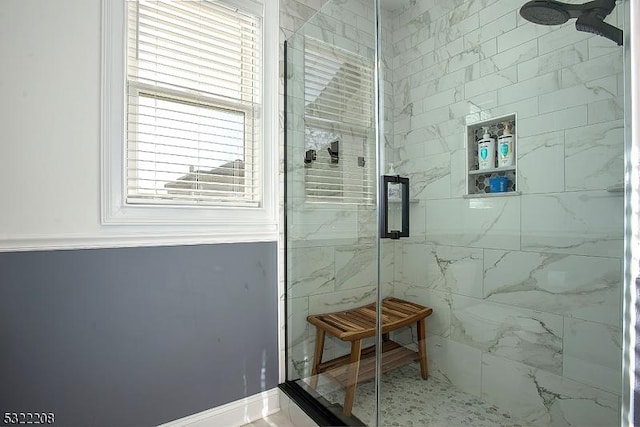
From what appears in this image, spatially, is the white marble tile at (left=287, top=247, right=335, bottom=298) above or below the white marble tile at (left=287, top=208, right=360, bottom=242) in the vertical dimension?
below

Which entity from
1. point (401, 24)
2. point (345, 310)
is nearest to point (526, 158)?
point (401, 24)

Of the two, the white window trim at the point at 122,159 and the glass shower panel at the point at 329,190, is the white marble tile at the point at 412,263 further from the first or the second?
the white window trim at the point at 122,159

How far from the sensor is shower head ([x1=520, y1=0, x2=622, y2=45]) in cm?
120

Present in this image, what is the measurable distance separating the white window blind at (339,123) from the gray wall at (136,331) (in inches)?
21.2

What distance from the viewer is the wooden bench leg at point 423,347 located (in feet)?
5.89

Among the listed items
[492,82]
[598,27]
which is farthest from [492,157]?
[598,27]

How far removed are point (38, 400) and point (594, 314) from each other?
7.49ft

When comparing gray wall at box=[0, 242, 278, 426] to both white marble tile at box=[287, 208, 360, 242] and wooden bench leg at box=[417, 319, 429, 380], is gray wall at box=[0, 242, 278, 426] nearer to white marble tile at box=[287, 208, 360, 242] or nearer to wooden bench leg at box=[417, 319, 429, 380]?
white marble tile at box=[287, 208, 360, 242]

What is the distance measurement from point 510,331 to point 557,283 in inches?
13.7

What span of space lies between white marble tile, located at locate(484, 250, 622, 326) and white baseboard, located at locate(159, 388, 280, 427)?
4.42 feet

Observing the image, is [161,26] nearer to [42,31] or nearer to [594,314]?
[42,31]

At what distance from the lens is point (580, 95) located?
4.35 ft

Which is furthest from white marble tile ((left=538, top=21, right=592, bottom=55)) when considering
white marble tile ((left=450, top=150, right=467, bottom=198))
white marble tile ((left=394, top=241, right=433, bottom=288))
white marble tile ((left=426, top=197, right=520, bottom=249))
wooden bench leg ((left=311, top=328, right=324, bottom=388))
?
wooden bench leg ((left=311, top=328, right=324, bottom=388))

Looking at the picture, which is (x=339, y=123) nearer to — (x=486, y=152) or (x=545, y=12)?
(x=486, y=152)
